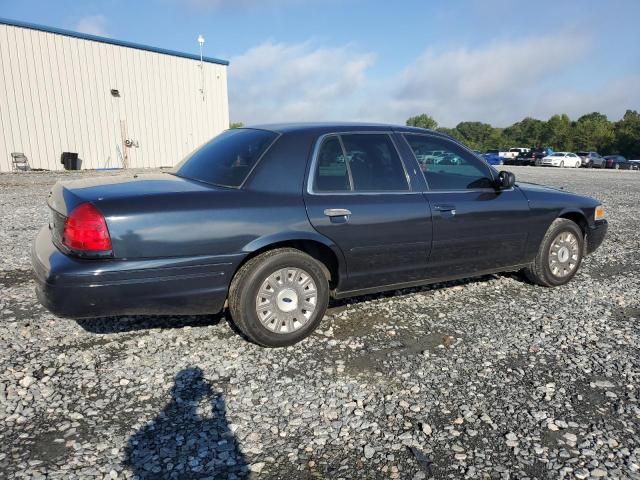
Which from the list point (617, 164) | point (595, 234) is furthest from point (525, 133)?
point (595, 234)

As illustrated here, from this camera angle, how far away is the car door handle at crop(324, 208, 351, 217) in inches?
136

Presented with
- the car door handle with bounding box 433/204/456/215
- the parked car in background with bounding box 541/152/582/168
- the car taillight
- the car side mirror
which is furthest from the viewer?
the parked car in background with bounding box 541/152/582/168

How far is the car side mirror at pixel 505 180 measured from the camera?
4277 mm

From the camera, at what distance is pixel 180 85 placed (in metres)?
23.7

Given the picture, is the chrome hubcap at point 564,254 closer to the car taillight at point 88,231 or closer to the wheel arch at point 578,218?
the wheel arch at point 578,218

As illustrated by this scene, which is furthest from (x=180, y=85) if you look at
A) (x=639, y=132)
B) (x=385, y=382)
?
(x=639, y=132)

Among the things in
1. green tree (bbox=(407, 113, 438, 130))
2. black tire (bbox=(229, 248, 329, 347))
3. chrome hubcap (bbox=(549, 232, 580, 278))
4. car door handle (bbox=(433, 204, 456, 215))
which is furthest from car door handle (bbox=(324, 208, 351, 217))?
green tree (bbox=(407, 113, 438, 130))

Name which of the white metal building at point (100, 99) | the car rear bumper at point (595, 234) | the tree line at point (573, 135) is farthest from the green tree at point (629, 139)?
the car rear bumper at point (595, 234)

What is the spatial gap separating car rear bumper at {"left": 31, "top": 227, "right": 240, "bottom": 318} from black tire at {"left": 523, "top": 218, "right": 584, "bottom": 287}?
3.19 meters

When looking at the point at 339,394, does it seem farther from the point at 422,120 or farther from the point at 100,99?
the point at 422,120

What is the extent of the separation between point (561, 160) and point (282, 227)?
1856 inches

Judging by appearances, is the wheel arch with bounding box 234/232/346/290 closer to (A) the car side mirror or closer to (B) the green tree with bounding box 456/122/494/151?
(A) the car side mirror

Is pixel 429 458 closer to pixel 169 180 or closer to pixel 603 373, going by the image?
pixel 603 373

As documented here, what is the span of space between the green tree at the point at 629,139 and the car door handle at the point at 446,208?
2810 inches
